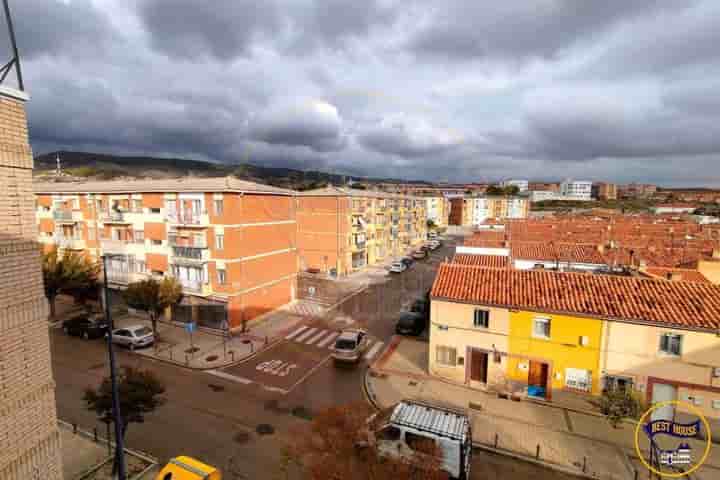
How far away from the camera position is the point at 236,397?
54.9 feet

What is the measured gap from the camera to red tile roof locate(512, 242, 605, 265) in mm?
27797

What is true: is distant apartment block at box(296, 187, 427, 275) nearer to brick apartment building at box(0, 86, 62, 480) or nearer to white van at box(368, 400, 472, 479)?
white van at box(368, 400, 472, 479)

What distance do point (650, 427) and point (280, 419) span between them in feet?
44.0

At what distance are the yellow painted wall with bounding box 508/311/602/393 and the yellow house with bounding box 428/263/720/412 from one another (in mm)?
39

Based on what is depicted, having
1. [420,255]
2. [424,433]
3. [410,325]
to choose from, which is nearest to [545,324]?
[424,433]

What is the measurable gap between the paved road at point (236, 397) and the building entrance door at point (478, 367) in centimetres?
517

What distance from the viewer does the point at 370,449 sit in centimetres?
952

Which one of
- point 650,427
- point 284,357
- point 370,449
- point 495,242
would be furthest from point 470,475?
point 495,242

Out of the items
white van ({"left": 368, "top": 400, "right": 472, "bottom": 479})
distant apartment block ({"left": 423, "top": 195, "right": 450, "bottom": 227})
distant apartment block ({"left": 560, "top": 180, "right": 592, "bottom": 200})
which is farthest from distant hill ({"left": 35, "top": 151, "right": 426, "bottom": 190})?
distant apartment block ({"left": 560, "top": 180, "right": 592, "bottom": 200})

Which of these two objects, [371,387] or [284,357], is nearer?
[371,387]

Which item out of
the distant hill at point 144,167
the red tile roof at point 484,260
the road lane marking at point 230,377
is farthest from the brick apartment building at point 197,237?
the distant hill at point 144,167

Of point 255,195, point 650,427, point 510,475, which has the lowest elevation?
point 510,475

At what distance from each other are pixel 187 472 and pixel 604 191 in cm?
22147

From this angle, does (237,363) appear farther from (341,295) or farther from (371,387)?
(341,295)
